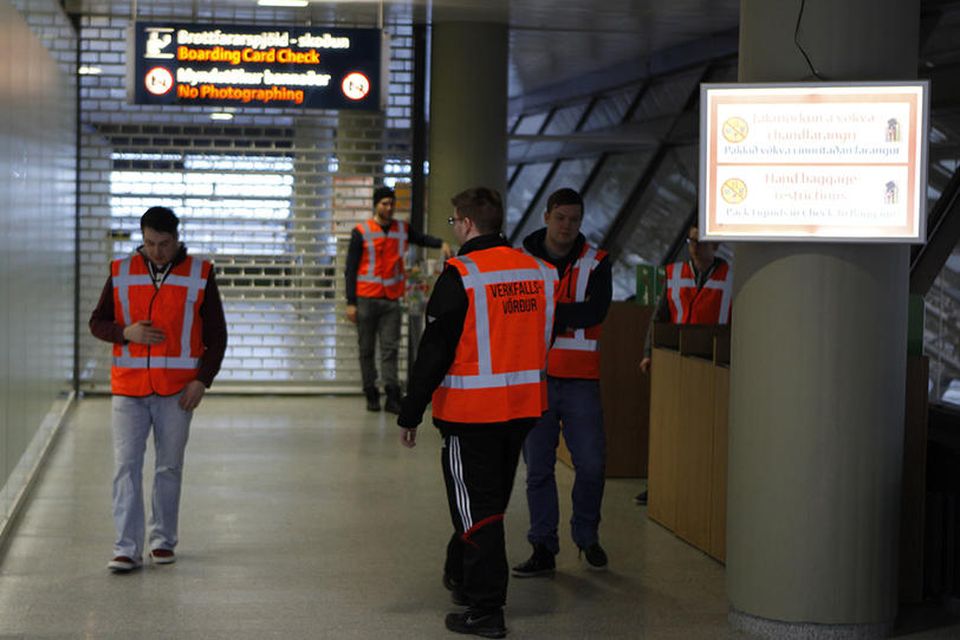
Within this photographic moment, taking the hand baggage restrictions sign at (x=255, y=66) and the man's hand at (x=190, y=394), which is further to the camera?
the hand baggage restrictions sign at (x=255, y=66)

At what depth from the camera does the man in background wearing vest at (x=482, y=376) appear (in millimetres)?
5312

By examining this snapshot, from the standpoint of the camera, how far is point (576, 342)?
21.0 ft

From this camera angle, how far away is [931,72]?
10469mm

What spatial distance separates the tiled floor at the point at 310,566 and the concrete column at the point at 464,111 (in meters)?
3.48

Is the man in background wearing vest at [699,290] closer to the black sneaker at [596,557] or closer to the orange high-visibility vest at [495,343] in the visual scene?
the black sneaker at [596,557]

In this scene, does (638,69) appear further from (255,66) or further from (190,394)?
(190,394)

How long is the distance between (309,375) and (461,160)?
231cm

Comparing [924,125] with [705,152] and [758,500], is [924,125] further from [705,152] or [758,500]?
[758,500]

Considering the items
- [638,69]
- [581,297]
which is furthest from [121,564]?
[638,69]

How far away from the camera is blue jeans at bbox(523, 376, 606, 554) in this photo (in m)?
6.43

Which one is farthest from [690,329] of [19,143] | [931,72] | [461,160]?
[461,160]

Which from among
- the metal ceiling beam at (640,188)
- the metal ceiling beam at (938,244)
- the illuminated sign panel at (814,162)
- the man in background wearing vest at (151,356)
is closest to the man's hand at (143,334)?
the man in background wearing vest at (151,356)

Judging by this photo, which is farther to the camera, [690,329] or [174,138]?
[174,138]

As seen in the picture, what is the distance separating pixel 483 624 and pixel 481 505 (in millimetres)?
411
